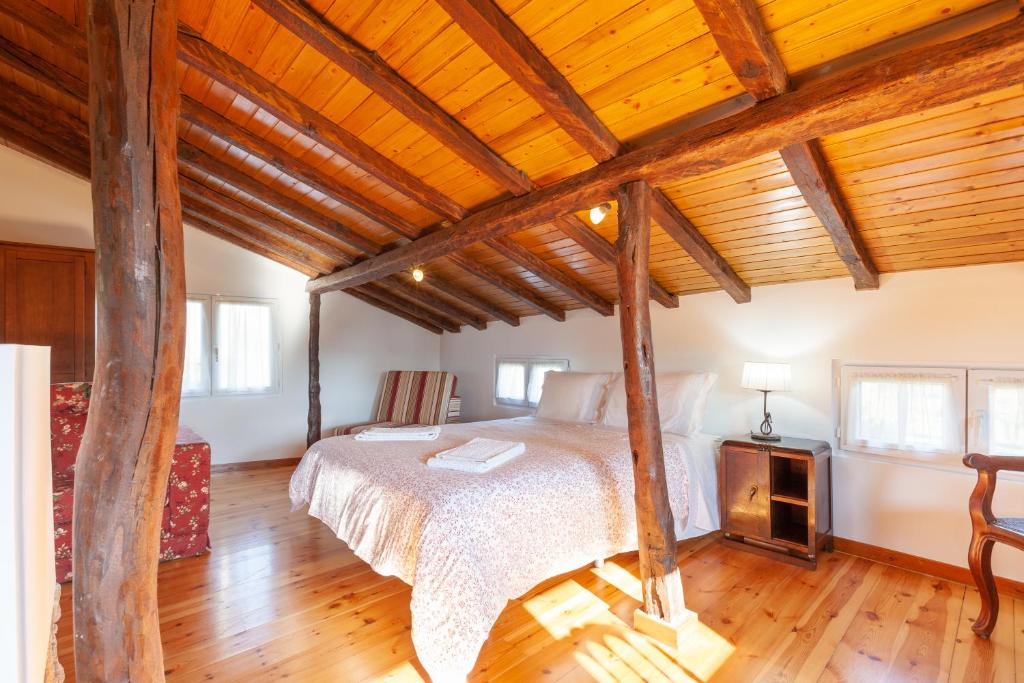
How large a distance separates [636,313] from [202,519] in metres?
2.86

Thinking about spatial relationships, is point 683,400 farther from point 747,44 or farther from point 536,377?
point 747,44

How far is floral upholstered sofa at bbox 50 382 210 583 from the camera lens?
271 centimetres

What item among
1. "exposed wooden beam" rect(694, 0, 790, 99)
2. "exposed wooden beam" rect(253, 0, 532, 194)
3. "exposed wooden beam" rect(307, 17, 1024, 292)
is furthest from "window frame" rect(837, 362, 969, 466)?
"exposed wooden beam" rect(253, 0, 532, 194)

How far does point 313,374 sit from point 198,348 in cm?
111

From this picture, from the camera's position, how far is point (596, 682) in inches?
72.6

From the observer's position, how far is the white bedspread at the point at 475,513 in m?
1.80

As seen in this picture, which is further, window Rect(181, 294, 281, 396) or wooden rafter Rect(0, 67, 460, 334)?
window Rect(181, 294, 281, 396)

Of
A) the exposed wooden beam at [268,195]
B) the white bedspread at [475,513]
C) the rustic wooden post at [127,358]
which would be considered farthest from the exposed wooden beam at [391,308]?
the rustic wooden post at [127,358]

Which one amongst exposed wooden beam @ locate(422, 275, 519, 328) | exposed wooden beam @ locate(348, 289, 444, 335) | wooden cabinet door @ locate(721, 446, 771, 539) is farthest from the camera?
exposed wooden beam @ locate(348, 289, 444, 335)

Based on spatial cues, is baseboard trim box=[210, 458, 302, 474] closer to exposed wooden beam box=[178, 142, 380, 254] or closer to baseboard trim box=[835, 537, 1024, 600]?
exposed wooden beam box=[178, 142, 380, 254]

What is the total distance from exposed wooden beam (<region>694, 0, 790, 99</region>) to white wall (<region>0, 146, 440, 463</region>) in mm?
4888

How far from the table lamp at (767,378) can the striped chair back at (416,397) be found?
10.6 feet

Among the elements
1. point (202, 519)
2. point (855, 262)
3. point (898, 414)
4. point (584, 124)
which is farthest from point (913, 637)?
point (202, 519)

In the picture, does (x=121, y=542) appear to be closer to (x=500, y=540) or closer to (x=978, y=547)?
(x=500, y=540)
